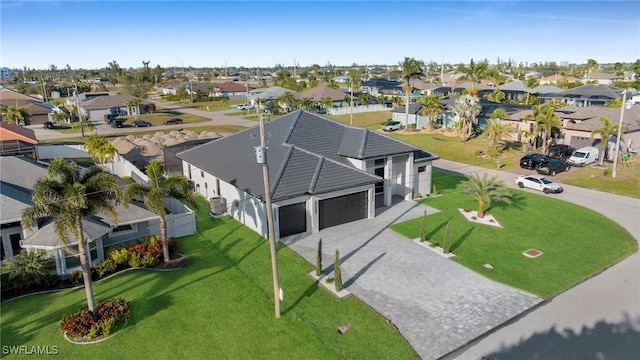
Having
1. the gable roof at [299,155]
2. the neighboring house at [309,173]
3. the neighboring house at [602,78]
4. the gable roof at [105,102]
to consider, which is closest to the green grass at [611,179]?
the neighboring house at [309,173]

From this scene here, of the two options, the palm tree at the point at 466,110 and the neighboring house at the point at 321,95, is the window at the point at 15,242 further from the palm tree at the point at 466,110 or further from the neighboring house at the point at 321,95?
the neighboring house at the point at 321,95

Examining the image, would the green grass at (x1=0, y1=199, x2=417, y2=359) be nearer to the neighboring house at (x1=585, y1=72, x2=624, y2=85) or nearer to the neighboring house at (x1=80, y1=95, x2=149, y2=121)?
the neighboring house at (x1=80, y1=95, x2=149, y2=121)

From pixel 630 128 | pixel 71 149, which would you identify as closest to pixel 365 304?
pixel 630 128

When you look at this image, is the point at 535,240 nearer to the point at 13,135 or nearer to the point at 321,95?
the point at 13,135

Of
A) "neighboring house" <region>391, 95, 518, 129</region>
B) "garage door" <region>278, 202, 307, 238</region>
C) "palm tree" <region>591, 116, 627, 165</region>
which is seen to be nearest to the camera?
"garage door" <region>278, 202, 307, 238</region>

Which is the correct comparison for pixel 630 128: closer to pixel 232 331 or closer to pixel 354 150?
pixel 354 150

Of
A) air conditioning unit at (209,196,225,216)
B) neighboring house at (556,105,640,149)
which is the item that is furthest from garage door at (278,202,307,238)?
neighboring house at (556,105,640,149)
